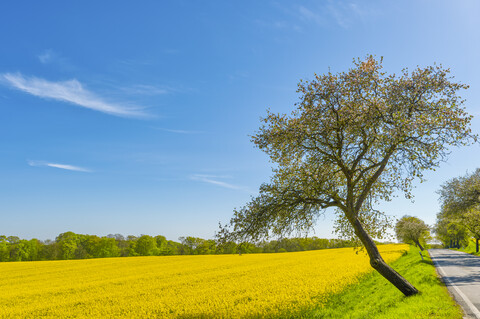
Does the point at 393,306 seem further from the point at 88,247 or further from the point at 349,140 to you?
the point at 88,247

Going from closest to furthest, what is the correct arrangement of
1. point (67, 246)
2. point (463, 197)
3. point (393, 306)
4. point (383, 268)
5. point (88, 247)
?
1. point (393, 306)
2. point (383, 268)
3. point (463, 197)
4. point (67, 246)
5. point (88, 247)

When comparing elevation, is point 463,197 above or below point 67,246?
above

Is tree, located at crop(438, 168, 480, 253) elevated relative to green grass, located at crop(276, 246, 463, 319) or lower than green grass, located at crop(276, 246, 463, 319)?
elevated

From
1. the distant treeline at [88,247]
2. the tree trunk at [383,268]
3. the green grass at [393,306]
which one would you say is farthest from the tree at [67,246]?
the tree trunk at [383,268]

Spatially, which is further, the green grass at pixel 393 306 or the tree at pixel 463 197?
the tree at pixel 463 197

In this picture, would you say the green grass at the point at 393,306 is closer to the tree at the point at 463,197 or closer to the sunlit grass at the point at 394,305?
the sunlit grass at the point at 394,305

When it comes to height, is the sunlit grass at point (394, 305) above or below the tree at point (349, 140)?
below

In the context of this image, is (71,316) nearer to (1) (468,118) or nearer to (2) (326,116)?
(2) (326,116)

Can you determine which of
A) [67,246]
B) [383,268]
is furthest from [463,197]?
[67,246]

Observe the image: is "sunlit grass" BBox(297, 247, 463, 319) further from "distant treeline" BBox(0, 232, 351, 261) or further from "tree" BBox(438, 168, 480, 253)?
"distant treeline" BBox(0, 232, 351, 261)

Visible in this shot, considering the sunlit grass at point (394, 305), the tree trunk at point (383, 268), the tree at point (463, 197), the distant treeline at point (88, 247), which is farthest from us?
the distant treeline at point (88, 247)

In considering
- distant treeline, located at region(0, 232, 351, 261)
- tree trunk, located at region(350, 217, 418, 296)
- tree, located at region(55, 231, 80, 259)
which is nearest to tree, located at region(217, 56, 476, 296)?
tree trunk, located at region(350, 217, 418, 296)

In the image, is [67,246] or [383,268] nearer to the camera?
[383,268]

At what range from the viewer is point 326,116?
12.1 m
